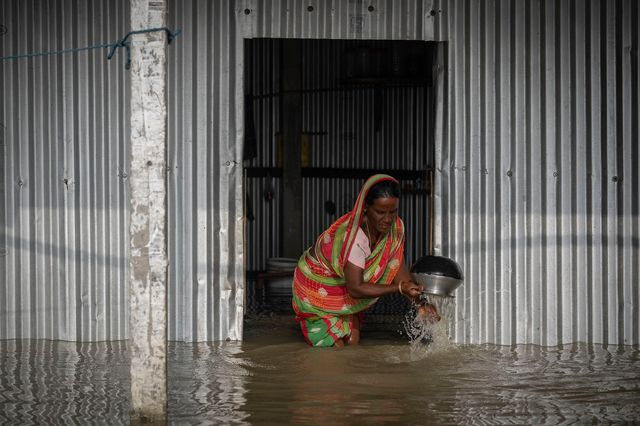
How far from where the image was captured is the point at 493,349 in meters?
6.96

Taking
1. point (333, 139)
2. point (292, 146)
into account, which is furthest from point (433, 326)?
point (333, 139)

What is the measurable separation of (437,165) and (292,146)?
5622mm

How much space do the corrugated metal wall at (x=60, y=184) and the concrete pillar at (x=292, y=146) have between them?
18.5 feet

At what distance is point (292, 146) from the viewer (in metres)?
12.5

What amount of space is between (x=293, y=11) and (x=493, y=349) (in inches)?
129

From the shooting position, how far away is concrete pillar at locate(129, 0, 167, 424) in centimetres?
459

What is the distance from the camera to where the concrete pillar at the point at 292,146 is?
12.5 meters

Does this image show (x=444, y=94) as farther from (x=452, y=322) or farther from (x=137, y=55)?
(x=137, y=55)

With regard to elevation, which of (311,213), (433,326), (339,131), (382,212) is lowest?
(433,326)

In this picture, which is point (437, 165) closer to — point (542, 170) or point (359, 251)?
point (542, 170)

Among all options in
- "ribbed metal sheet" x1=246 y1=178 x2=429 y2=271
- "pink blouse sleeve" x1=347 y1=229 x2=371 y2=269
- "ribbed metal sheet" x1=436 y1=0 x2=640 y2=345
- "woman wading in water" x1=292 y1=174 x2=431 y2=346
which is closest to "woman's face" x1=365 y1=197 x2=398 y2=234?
"woman wading in water" x1=292 y1=174 x2=431 y2=346

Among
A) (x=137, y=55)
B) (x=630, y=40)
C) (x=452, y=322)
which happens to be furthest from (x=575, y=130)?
(x=137, y=55)

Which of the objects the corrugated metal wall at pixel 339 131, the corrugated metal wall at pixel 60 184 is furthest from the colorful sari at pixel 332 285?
the corrugated metal wall at pixel 339 131

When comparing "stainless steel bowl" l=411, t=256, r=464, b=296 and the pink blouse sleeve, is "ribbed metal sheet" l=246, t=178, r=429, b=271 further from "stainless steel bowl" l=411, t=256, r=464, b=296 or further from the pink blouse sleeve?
"stainless steel bowl" l=411, t=256, r=464, b=296
